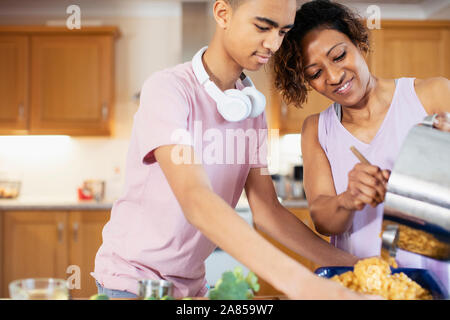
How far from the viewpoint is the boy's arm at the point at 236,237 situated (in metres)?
0.65

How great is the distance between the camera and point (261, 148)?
44.7 inches

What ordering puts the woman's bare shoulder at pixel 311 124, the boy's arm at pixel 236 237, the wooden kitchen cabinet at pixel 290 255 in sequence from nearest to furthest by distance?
the boy's arm at pixel 236 237 < the woman's bare shoulder at pixel 311 124 < the wooden kitchen cabinet at pixel 290 255

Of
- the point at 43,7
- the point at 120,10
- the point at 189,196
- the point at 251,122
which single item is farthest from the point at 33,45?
the point at 189,196

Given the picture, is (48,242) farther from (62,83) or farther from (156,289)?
(156,289)

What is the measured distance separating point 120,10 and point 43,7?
0.60 m

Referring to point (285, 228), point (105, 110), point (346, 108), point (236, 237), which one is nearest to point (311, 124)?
point (346, 108)

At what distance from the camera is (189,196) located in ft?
2.47

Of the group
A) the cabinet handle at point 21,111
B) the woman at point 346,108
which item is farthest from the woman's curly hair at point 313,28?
the cabinet handle at point 21,111

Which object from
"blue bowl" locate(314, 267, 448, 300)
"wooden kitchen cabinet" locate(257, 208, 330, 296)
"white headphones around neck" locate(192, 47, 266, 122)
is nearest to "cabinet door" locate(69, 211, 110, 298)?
"wooden kitchen cabinet" locate(257, 208, 330, 296)

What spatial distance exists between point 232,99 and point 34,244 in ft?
8.76

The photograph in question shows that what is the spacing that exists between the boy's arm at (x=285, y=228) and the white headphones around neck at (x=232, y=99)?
0.25 meters

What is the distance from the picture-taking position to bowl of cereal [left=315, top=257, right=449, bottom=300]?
771mm

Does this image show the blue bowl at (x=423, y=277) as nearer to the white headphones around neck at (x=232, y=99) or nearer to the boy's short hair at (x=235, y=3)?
the white headphones around neck at (x=232, y=99)
